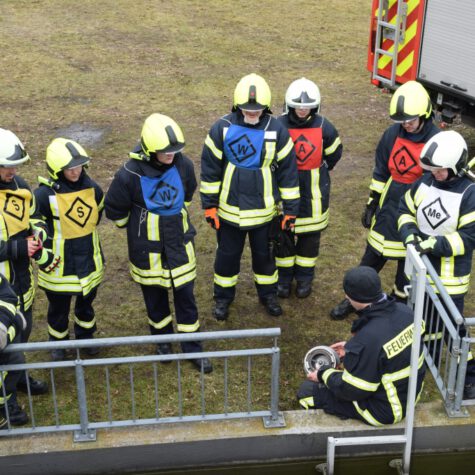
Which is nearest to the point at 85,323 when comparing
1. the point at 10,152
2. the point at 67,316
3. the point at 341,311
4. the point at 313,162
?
the point at 67,316

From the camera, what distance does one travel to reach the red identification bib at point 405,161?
5.97m

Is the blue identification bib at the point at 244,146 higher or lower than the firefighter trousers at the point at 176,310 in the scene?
higher

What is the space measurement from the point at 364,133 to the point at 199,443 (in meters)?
6.46

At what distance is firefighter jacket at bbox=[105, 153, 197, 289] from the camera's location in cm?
539

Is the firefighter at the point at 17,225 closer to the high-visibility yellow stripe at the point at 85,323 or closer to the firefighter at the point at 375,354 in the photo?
the high-visibility yellow stripe at the point at 85,323

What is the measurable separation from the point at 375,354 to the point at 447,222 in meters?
1.34

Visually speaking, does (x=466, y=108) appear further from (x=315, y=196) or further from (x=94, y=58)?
(x=94, y=58)

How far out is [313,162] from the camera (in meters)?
6.36

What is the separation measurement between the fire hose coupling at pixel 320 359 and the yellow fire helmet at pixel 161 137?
1771 mm

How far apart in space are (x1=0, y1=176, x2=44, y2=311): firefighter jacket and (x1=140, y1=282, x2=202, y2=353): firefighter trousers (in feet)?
3.03

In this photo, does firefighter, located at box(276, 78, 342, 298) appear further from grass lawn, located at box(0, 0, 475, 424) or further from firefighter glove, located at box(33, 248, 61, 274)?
firefighter glove, located at box(33, 248, 61, 274)

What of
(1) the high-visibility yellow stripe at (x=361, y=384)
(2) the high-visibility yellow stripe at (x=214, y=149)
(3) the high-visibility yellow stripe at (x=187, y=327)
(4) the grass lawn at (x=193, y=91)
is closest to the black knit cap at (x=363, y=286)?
(1) the high-visibility yellow stripe at (x=361, y=384)

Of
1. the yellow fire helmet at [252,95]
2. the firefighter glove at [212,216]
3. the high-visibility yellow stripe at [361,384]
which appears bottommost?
the high-visibility yellow stripe at [361,384]

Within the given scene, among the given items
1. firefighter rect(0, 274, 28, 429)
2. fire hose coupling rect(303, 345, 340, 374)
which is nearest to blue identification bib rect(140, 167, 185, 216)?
firefighter rect(0, 274, 28, 429)
